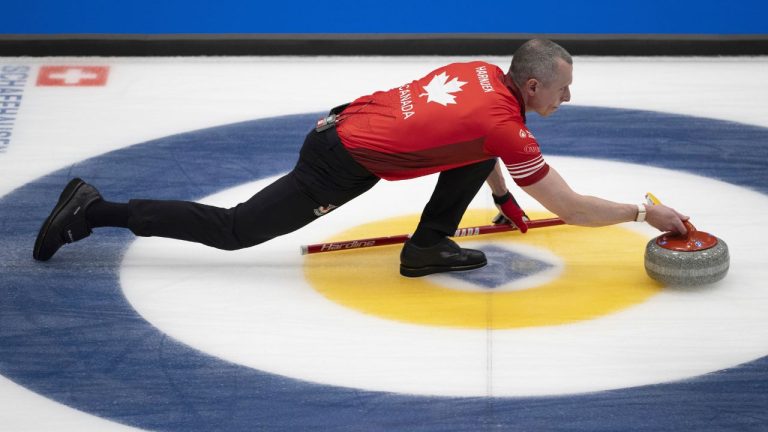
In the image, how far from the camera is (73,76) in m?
7.00

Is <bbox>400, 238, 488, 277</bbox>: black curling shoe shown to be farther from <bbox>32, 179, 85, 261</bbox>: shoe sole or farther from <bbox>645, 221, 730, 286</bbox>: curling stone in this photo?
<bbox>32, 179, 85, 261</bbox>: shoe sole

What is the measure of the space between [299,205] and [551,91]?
1.04 meters

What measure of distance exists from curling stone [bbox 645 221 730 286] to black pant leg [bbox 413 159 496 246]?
69 cm

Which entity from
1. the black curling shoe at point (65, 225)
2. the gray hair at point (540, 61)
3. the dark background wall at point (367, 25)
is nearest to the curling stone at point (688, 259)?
the gray hair at point (540, 61)

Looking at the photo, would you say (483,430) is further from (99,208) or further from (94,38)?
(94,38)

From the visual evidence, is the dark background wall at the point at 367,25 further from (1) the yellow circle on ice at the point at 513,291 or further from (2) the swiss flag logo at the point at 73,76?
(1) the yellow circle on ice at the point at 513,291

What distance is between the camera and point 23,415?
393 cm

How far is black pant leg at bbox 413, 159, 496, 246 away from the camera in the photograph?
461 cm

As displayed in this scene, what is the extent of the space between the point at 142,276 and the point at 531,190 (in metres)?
1.60

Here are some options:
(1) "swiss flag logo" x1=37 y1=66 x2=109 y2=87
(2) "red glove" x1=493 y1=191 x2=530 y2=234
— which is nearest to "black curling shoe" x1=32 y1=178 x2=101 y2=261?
(2) "red glove" x1=493 y1=191 x2=530 y2=234

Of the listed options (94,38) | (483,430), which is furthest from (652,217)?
(94,38)

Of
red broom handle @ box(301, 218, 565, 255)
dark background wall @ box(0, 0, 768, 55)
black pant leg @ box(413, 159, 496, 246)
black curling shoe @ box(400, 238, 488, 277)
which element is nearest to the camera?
black pant leg @ box(413, 159, 496, 246)

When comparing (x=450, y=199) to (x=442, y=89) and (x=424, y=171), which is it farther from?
(x=442, y=89)

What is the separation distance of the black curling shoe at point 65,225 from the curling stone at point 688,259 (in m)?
2.22
